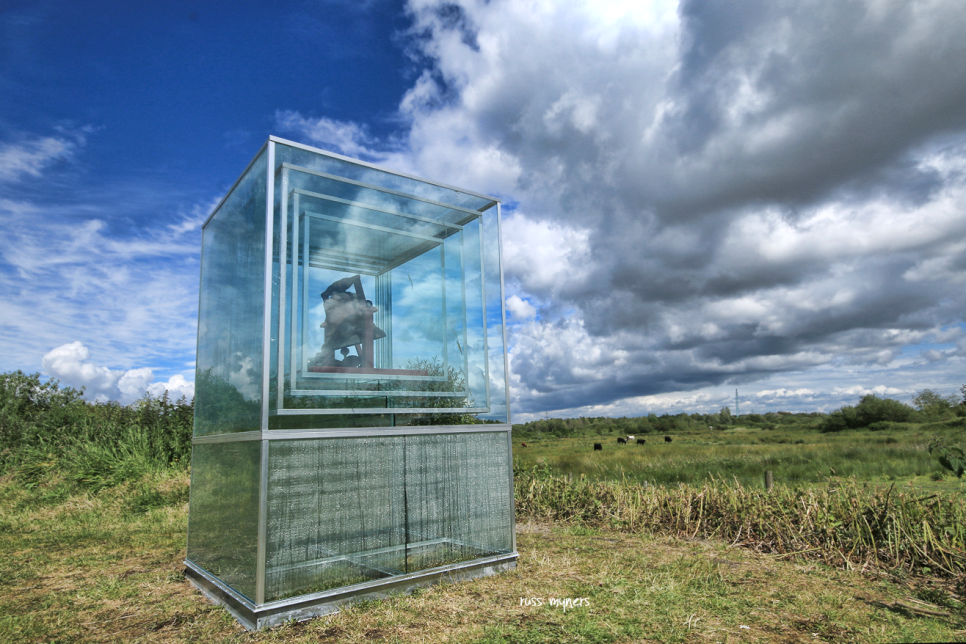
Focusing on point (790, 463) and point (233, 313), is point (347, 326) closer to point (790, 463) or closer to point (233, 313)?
point (233, 313)

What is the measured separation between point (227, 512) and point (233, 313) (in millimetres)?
1531

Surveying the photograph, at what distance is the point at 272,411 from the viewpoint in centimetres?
375

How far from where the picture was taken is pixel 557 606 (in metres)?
3.72

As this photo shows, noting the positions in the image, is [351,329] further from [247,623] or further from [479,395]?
[247,623]

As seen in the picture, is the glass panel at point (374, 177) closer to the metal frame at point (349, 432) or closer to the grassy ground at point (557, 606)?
the metal frame at point (349, 432)

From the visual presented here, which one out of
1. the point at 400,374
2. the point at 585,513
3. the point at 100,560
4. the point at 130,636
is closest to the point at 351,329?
the point at 400,374

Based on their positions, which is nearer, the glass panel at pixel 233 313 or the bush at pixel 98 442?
the glass panel at pixel 233 313

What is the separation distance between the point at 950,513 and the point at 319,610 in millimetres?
5453

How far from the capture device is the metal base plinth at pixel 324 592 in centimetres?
352

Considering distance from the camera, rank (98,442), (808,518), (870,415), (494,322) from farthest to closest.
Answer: (870,415) < (98,442) < (808,518) < (494,322)

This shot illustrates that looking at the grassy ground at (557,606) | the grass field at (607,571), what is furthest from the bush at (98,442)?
the grassy ground at (557,606)

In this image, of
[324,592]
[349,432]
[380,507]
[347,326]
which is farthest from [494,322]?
[324,592]

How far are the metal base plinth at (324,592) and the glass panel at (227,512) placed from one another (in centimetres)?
8

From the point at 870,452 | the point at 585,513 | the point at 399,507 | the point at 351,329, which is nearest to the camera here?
the point at 399,507
